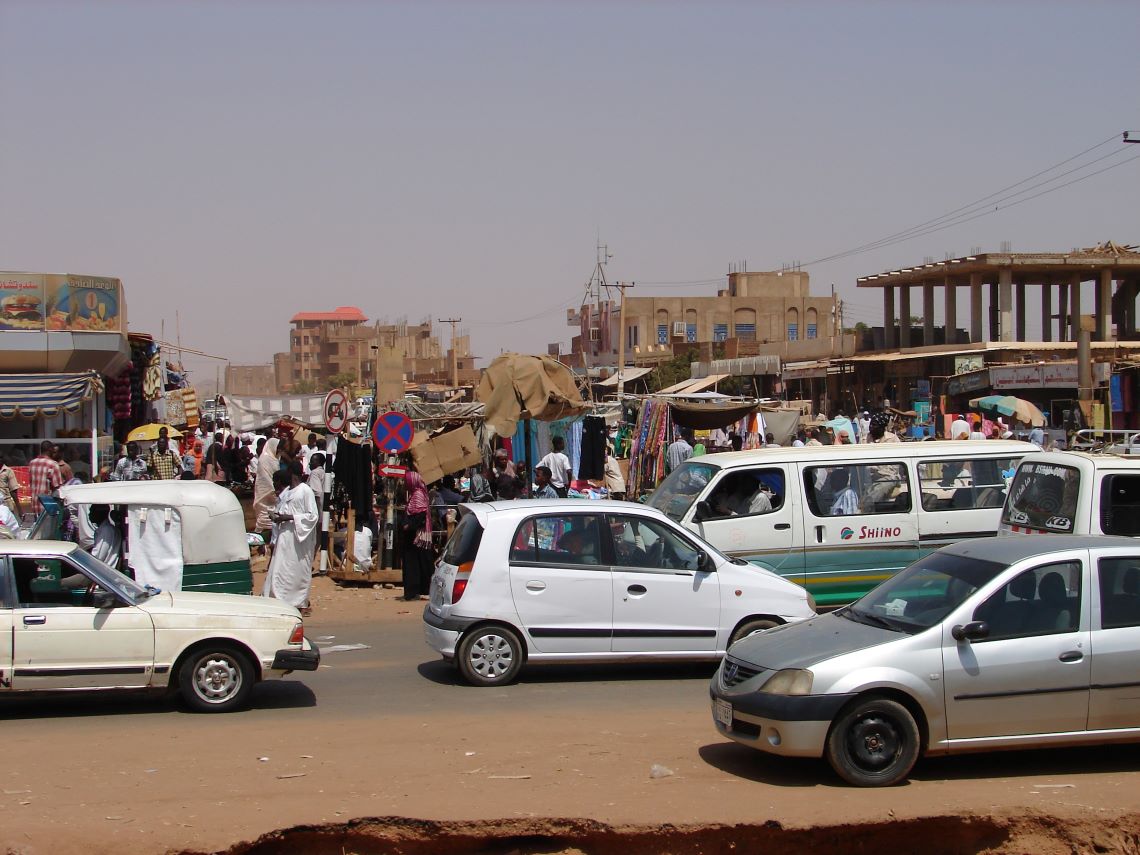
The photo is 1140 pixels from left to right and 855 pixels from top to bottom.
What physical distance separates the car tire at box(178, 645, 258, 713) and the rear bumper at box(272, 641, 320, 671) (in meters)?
0.21

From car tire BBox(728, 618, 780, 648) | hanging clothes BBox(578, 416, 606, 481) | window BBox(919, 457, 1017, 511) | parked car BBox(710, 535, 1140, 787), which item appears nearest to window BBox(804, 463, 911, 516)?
window BBox(919, 457, 1017, 511)

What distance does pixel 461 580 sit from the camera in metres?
9.40

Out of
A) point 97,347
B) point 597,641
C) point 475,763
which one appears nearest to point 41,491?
point 97,347

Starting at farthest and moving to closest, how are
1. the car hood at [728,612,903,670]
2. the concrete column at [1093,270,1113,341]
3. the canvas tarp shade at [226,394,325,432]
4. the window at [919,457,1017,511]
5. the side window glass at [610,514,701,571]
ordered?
the concrete column at [1093,270,1113,341] < the canvas tarp shade at [226,394,325,432] < the window at [919,457,1017,511] < the side window glass at [610,514,701,571] < the car hood at [728,612,903,670]

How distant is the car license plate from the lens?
6895 mm

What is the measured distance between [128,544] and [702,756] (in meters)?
6.93

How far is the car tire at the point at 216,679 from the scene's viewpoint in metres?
8.52

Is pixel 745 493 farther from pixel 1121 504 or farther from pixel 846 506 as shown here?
pixel 1121 504

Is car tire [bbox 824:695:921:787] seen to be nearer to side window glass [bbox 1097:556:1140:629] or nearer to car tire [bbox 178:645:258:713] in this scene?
side window glass [bbox 1097:556:1140:629]

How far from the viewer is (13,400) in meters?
19.8

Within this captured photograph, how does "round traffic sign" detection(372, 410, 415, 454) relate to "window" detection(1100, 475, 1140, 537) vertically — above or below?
above

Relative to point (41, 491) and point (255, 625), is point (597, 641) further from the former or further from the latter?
point (41, 491)

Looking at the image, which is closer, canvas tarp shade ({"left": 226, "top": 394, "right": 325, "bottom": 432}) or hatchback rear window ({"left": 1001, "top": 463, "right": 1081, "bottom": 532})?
hatchback rear window ({"left": 1001, "top": 463, "right": 1081, "bottom": 532})

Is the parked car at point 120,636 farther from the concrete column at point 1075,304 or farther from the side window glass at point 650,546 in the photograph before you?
the concrete column at point 1075,304
